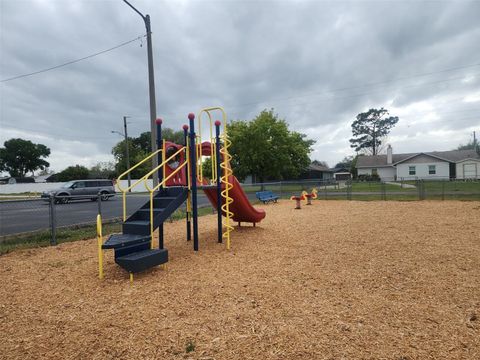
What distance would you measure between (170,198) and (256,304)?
3.03 m

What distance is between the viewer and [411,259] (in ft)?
17.1

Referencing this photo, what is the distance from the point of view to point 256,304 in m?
3.52

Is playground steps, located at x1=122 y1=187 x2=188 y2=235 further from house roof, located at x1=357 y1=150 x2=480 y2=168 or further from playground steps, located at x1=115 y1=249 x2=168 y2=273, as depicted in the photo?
house roof, located at x1=357 y1=150 x2=480 y2=168

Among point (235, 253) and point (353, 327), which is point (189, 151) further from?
point (353, 327)

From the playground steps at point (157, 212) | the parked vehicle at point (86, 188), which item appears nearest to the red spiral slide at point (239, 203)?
the playground steps at point (157, 212)

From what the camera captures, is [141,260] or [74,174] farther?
[74,174]

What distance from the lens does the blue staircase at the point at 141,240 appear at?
445 centimetres

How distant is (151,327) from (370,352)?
2.16 m

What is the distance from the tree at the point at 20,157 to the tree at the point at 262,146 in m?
79.9

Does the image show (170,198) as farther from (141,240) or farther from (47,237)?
(47,237)

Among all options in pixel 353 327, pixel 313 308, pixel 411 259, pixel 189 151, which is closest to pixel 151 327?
pixel 313 308

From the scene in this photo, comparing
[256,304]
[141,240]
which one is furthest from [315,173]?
[256,304]

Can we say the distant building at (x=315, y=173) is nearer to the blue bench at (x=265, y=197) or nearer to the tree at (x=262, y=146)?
the tree at (x=262, y=146)

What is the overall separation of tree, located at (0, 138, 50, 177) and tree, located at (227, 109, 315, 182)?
79926mm
